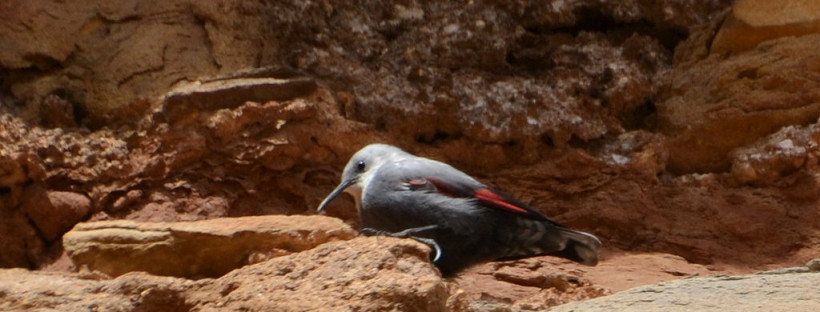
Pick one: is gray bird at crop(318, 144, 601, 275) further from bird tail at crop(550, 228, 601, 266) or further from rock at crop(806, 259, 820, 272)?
rock at crop(806, 259, 820, 272)

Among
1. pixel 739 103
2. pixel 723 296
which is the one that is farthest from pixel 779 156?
pixel 723 296

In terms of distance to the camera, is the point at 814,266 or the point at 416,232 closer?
the point at 814,266

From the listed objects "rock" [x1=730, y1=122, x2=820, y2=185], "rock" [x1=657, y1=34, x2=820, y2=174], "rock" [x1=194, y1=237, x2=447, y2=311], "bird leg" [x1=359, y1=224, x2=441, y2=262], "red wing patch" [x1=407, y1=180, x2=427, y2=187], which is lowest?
"rock" [x1=194, y1=237, x2=447, y2=311]

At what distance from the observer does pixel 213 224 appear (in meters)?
3.45

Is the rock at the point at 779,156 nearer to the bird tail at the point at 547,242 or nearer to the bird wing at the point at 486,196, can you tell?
the bird tail at the point at 547,242

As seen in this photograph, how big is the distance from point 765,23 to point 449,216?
6.42ft

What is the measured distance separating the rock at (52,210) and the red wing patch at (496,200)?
62.2 inches

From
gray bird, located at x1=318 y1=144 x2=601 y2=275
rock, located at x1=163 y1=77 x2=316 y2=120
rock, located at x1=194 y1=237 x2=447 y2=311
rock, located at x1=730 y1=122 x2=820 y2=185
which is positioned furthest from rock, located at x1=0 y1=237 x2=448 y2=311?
rock, located at x1=730 y1=122 x2=820 y2=185

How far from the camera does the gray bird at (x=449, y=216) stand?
11.0 ft

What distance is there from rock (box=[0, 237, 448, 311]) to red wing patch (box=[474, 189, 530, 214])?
2.47 feet

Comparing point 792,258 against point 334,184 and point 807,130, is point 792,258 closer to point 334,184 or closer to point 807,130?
point 807,130

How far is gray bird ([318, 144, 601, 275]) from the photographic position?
11.0 ft

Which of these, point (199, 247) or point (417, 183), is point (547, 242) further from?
point (199, 247)

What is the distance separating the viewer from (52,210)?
4.22 m
